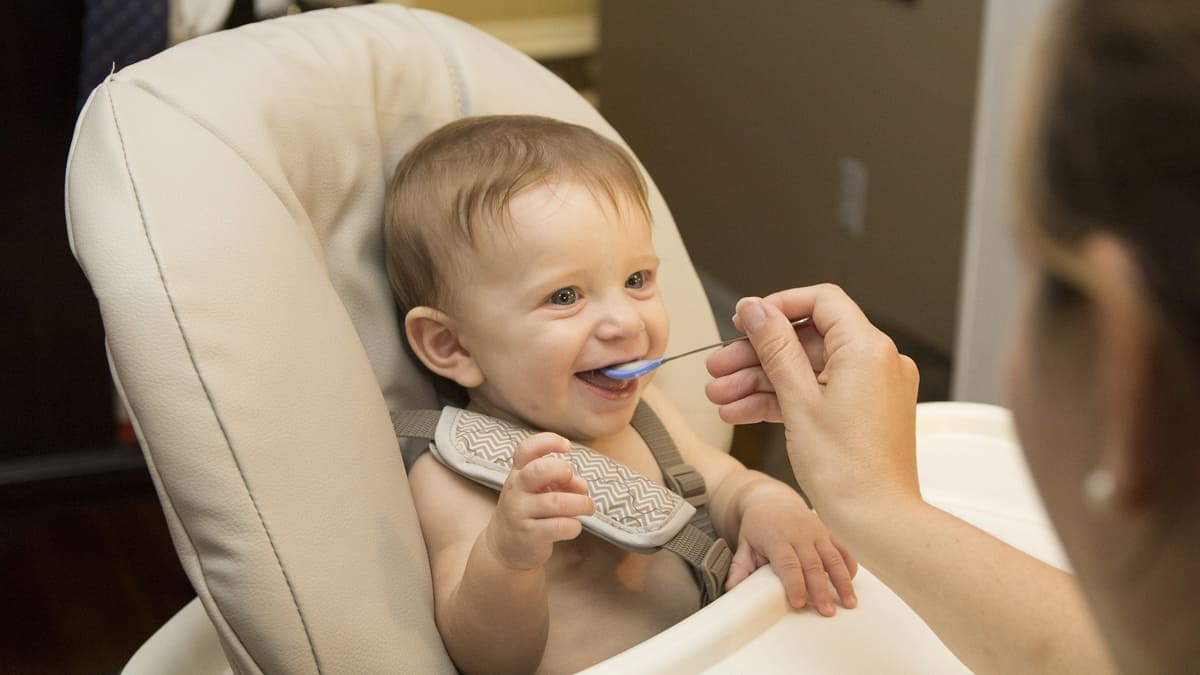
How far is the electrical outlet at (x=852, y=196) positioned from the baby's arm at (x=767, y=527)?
1544mm

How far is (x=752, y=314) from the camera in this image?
34.8 inches

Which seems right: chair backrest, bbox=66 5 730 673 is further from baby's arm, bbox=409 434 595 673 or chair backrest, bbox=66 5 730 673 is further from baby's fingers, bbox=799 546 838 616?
baby's fingers, bbox=799 546 838 616

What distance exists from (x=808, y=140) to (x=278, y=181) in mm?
1945

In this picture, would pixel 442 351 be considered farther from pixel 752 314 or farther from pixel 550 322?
pixel 752 314

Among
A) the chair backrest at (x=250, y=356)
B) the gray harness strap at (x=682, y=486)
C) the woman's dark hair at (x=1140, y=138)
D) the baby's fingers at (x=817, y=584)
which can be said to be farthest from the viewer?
the gray harness strap at (x=682, y=486)

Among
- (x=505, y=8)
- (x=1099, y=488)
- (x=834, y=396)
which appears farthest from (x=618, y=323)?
(x=505, y=8)

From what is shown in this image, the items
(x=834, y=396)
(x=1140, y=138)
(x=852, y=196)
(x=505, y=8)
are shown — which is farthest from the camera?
(x=505, y=8)

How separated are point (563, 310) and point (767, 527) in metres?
0.23

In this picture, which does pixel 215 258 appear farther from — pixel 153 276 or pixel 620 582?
pixel 620 582

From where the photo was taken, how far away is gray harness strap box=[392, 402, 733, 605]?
1014mm

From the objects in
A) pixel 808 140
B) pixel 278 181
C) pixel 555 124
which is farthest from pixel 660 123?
pixel 278 181

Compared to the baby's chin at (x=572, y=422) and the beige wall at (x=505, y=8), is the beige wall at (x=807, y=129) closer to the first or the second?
the beige wall at (x=505, y=8)

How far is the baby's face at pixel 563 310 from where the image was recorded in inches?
40.3

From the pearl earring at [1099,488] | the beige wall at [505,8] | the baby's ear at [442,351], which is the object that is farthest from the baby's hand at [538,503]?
the beige wall at [505,8]
